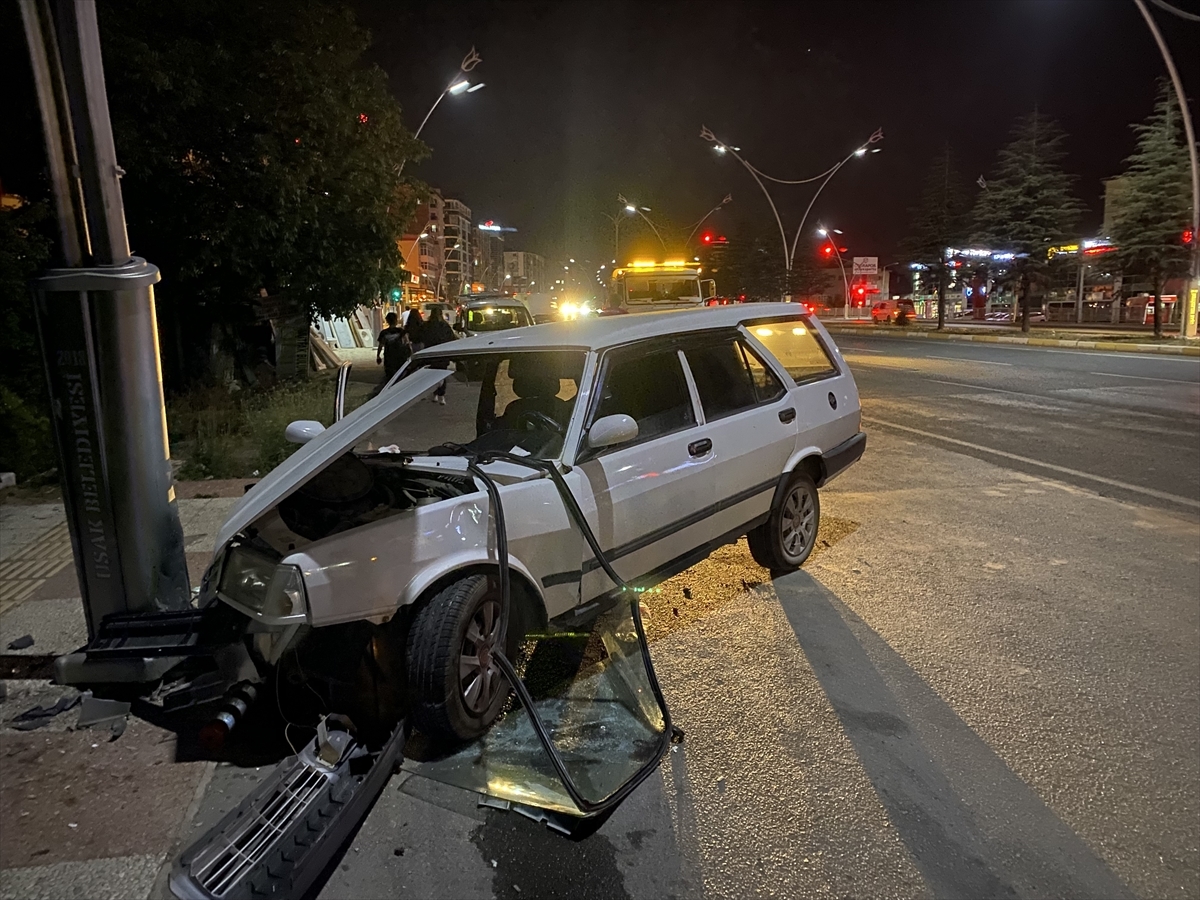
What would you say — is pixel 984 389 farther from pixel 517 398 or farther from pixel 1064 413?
pixel 517 398

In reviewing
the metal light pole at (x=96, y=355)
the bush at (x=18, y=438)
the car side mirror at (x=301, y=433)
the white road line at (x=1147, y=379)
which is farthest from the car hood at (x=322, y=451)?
the white road line at (x=1147, y=379)

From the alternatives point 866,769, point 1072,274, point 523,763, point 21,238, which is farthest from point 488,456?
point 1072,274

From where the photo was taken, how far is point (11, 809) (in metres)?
3.19

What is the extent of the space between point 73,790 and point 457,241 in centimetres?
15533

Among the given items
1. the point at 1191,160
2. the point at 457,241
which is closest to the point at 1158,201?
the point at 1191,160

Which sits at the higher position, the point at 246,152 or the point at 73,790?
the point at 246,152

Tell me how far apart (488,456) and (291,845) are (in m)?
1.81

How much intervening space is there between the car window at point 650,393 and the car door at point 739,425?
13 cm

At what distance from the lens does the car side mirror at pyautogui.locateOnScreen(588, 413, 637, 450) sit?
3.75 metres

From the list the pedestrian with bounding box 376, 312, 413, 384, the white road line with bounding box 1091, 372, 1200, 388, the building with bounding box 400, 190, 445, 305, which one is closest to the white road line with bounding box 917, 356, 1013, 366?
the white road line with bounding box 1091, 372, 1200, 388

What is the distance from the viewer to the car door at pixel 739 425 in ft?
15.6

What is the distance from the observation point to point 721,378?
5055 millimetres

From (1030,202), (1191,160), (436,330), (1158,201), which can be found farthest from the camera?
(1030,202)

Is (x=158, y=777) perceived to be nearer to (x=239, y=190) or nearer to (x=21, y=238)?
(x=21, y=238)
